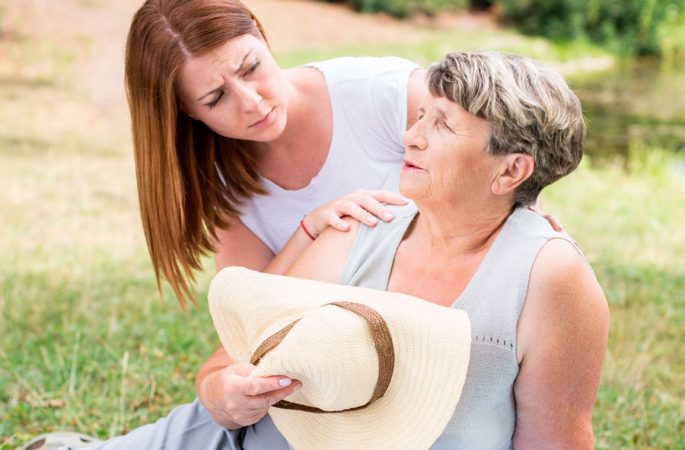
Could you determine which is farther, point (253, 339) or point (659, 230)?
point (659, 230)

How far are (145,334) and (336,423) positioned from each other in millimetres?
2398

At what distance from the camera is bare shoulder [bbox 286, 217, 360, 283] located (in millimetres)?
2334

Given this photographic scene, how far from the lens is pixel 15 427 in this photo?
3.33 meters

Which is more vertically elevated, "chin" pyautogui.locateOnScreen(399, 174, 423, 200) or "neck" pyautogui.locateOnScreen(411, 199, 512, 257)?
"chin" pyautogui.locateOnScreen(399, 174, 423, 200)

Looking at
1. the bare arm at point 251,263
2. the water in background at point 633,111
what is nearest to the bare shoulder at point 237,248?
the bare arm at point 251,263

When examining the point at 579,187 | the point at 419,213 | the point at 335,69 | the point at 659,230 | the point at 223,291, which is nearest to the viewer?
the point at 223,291

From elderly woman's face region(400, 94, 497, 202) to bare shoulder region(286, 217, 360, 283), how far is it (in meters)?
→ 0.29

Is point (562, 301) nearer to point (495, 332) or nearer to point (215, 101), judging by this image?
point (495, 332)

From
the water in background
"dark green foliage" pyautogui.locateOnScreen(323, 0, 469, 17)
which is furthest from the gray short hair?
"dark green foliage" pyautogui.locateOnScreen(323, 0, 469, 17)

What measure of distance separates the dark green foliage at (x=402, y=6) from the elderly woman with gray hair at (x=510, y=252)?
20007 millimetres

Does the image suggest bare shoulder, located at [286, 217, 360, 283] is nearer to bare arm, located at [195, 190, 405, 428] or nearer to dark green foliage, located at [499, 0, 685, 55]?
bare arm, located at [195, 190, 405, 428]

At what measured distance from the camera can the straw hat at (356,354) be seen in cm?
185

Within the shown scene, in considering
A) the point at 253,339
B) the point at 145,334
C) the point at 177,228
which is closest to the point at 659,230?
the point at 145,334

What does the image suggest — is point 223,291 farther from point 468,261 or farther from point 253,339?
point 468,261
